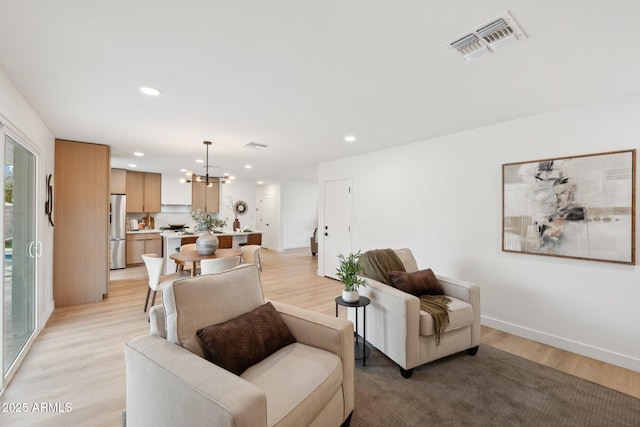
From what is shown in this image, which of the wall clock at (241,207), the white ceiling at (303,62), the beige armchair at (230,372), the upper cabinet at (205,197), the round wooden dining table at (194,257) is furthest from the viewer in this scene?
the wall clock at (241,207)

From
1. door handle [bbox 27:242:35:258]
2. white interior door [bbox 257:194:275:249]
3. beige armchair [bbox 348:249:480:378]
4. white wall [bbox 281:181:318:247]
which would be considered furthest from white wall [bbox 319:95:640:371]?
white interior door [bbox 257:194:275:249]

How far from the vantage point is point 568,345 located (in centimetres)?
269

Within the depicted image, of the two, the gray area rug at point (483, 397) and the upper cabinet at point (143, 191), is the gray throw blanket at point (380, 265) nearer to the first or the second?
the gray area rug at point (483, 397)

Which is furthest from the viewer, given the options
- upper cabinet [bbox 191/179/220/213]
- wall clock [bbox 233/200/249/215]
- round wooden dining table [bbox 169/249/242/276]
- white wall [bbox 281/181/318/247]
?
white wall [bbox 281/181/318/247]

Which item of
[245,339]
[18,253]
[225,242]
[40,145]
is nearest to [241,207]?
[225,242]

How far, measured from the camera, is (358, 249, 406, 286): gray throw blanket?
2.77 m

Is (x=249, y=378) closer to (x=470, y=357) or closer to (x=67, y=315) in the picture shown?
(x=470, y=357)

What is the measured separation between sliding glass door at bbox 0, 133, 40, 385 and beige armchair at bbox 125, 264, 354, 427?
5.59 ft

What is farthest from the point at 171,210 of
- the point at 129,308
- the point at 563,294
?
the point at 563,294

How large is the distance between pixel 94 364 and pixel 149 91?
7.97 feet

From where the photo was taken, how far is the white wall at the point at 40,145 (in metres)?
2.14

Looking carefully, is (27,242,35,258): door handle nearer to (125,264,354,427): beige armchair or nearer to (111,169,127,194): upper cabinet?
(125,264,354,427): beige armchair

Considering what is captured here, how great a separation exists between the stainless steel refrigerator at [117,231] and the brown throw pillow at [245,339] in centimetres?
593

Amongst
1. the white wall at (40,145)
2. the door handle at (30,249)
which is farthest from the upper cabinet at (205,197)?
the door handle at (30,249)
